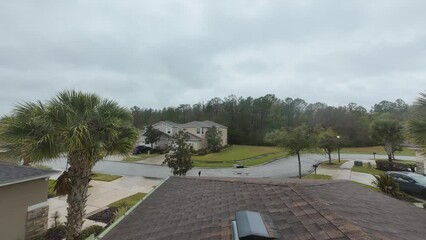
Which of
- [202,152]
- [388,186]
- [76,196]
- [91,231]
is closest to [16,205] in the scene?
[76,196]

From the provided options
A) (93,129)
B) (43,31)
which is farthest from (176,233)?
(43,31)

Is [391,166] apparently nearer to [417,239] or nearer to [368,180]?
[368,180]

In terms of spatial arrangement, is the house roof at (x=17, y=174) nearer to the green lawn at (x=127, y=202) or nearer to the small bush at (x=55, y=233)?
the small bush at (x=55, y=233)

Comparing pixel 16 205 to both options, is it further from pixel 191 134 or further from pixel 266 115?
pixel 266 115

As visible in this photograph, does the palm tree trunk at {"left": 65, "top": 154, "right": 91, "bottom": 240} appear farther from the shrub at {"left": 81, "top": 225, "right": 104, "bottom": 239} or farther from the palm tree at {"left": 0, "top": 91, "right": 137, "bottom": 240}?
the shrub at {"left": 81, "top": 225, "right": 104, "bottom": 239}

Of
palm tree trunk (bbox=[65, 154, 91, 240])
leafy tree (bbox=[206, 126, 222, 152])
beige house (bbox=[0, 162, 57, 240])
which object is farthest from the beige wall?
leafy tree (bbox=[206, 126, 222, 152])
